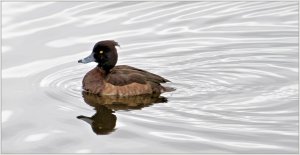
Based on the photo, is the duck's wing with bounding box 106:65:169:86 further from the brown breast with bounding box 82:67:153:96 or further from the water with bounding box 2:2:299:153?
the water with bounding box 2:2:299:153

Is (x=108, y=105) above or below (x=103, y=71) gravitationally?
below

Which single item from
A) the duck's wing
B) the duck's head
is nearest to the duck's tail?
the duck's wing

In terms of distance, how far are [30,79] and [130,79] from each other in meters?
1.68

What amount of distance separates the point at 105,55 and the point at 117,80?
1.59 ft

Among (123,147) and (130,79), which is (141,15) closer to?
(130,79)

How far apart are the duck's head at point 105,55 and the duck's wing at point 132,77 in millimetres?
237

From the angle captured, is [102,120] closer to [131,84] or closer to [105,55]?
[131,84]

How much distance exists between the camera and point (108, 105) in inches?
547

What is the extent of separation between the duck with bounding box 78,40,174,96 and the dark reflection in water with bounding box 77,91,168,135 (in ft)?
0.32

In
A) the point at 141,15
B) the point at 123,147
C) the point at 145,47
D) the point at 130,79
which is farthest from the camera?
the point at 141,15

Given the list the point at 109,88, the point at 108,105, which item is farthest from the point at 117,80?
the point at 108,105

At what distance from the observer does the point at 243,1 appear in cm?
1947

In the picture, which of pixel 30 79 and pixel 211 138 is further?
pixel 30 79

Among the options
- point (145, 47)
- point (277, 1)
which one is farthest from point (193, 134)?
point (277, 1)
